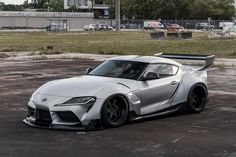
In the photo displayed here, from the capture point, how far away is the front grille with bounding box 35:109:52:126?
9089 mm


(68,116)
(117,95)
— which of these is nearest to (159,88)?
(117,95)

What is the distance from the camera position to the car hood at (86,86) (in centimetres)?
914

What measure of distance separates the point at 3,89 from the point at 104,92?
6612 mm

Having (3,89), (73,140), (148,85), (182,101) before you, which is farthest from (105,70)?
(3,89)

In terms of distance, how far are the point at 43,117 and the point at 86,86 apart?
2.97 feet

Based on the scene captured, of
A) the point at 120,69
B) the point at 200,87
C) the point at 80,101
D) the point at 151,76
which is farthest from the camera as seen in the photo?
the point at 200,87

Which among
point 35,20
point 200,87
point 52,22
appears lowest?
point 200,87

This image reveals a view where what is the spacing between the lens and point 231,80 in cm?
1797

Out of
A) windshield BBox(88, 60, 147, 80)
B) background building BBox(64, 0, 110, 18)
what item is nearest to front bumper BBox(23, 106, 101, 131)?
windshield BBox(88, 60, 147, 80)

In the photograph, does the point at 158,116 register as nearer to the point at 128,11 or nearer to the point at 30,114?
the point at 30,114

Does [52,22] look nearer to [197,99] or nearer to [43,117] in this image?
[197,99]

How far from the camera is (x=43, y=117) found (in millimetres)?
9195

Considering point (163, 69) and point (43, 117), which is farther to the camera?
point (163, 69)

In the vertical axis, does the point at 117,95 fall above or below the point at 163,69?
below
